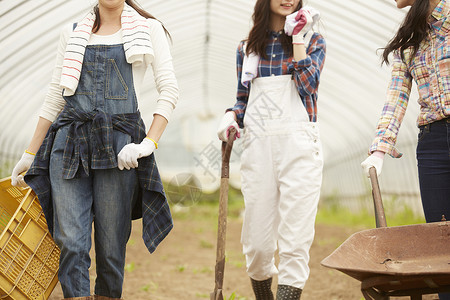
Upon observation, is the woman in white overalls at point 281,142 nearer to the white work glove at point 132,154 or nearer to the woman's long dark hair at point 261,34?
the woman's long dark hair at point 261,34

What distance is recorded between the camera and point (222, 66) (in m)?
11.3

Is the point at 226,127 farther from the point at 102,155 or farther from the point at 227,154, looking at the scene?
the point at 102,155

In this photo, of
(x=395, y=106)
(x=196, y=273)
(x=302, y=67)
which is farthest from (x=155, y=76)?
(x=196, y=273)

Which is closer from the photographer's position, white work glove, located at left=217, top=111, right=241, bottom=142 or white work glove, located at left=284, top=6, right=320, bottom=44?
white work glove, located at left=284, top=6, right=320, bottom=44

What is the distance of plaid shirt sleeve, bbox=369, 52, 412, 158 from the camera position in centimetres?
284

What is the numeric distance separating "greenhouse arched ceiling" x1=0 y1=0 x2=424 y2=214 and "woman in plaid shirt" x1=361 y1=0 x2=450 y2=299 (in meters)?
2.02

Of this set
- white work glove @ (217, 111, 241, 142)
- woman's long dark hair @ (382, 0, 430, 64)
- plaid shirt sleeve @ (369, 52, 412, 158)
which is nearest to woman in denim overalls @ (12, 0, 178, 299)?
white work glove @ (217, 111, 241, 142)

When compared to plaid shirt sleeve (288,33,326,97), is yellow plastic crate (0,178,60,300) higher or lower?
lower

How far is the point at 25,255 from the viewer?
2.71 metres

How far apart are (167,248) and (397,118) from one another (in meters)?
5.51

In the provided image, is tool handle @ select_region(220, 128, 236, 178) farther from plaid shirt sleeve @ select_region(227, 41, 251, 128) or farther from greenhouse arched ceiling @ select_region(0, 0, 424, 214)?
greenhouse arched ceiling @ select_region(0, 0, 424, 214)

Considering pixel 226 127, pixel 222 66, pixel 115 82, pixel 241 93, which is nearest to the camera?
pixel 115 82

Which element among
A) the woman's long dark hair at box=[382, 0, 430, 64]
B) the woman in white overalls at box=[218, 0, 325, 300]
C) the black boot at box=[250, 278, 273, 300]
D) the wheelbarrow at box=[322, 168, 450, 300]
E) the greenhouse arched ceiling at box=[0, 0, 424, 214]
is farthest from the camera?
the greenhouse arched ceiling at box=[0, 0, 424, 214]

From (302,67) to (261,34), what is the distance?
0.36 metres
